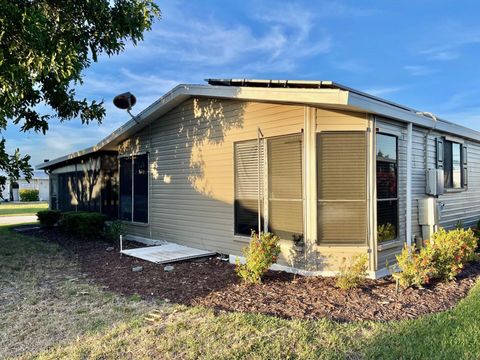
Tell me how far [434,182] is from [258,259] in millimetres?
4018

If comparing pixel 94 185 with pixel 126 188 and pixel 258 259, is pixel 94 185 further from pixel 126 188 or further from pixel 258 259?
pixel 258 259

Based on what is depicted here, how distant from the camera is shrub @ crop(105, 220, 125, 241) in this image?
10.3 m

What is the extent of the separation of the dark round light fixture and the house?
0.42 meters

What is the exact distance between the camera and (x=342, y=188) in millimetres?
6117

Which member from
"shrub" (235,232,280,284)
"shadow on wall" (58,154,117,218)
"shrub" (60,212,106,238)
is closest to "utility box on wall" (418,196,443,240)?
"shrub" (235,232,280,284)

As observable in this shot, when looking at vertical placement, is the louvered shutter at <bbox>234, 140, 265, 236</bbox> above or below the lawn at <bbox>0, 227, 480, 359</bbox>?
above

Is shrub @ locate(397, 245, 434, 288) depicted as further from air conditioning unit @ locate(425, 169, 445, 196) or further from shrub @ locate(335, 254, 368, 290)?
air conditioning unit @ locate(425, 169, 445, 196)

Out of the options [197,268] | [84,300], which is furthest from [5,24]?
[197,268]

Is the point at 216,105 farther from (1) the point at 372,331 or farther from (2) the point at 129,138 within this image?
(1) the point at 372,331

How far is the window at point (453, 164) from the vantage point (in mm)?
8556

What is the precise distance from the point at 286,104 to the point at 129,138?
5.85 meters

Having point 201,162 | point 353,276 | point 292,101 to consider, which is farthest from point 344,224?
point 201,162

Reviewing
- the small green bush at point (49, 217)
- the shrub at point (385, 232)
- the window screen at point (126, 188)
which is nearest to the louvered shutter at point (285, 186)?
the shrub at point (385, 232)

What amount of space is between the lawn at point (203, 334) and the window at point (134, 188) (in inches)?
199
